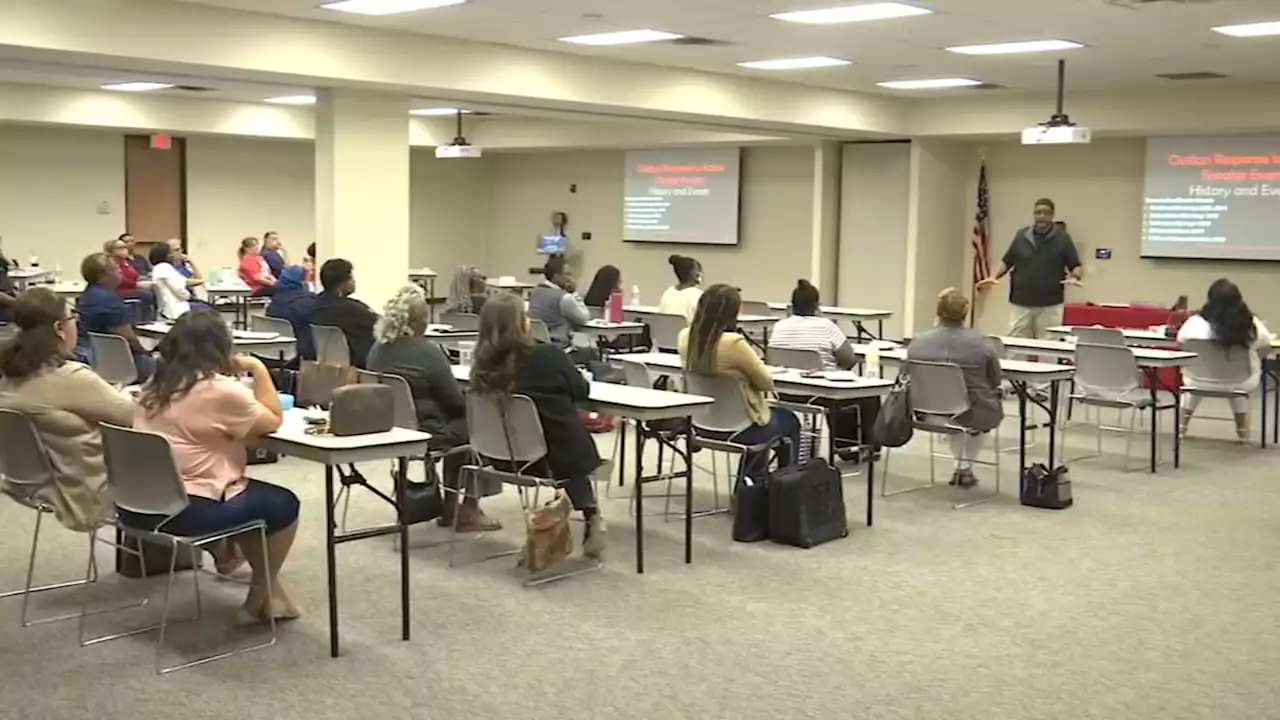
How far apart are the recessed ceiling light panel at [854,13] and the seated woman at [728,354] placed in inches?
115

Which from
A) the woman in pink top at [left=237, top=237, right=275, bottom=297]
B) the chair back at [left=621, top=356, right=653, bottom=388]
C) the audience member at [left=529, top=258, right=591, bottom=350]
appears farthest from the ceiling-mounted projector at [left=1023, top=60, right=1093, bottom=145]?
the woman in pink top at [left=237, top=237, right=275, bottom=297]

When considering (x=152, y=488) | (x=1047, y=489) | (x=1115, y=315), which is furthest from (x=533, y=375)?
(x=1115, y=315)

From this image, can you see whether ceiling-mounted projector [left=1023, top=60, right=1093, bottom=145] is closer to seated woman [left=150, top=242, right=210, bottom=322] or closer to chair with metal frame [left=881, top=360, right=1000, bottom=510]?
chair with metal frame [left=881, top=360, right=1000, bottom=510]

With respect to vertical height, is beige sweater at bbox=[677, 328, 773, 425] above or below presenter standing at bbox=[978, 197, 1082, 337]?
below

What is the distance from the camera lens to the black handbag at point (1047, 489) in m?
6.99

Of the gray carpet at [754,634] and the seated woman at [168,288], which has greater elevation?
the seated woman at [168,288]

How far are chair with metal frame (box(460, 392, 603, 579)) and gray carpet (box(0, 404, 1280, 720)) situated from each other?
0.43 meters

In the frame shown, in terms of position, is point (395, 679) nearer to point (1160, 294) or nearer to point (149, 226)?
point (1160, 294)

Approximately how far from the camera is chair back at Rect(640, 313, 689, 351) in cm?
977

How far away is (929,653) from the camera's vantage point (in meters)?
4.57

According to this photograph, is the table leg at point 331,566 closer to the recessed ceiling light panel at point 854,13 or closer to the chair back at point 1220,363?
the recessed ceiling light panel at point 854,13

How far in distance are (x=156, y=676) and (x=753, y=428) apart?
3.07m

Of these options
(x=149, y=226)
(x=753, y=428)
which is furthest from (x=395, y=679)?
(x=149, y=226)

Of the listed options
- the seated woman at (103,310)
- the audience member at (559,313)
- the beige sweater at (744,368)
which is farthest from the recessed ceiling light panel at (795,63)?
the seated woman at (103,310)
